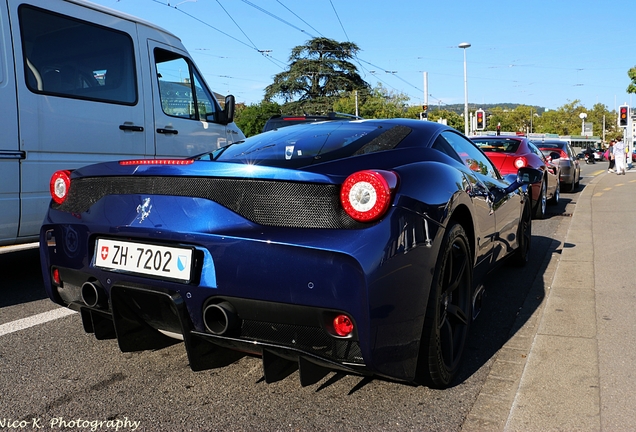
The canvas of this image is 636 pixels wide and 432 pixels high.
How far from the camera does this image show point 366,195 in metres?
2.36

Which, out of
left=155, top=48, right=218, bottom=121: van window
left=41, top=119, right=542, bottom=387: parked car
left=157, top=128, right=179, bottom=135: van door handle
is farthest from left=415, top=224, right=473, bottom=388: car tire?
left=155, top=48, right=218, bottom=121: van window

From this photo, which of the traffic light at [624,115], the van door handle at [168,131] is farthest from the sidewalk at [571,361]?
the traffic light at [624,115]

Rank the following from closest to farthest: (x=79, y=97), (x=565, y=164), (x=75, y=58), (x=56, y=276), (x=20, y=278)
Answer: (x=56, y=276) → (x=79, y=97) → (x=75, y=58) → (x=20, y=278) → (x=565, y=164)

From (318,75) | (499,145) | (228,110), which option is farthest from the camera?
(318,75)

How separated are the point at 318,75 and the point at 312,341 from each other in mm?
67359

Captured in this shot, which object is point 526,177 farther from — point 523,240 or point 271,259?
point 271,259

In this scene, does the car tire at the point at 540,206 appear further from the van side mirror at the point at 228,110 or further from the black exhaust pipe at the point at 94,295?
→ the black exhaust pipe at the point at 94,295

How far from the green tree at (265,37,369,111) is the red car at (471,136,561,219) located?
5805 centimetres

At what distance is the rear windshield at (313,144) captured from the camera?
2.88m

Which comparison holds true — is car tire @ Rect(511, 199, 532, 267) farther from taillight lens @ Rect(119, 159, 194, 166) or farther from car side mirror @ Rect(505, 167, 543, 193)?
taillight lens @ Rect(119, 159, 194, 166)

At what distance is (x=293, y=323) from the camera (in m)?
2.37

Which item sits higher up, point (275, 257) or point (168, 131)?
point (168, 131)

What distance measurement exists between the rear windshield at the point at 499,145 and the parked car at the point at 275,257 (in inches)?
308

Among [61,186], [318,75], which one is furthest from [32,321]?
[318,75]
